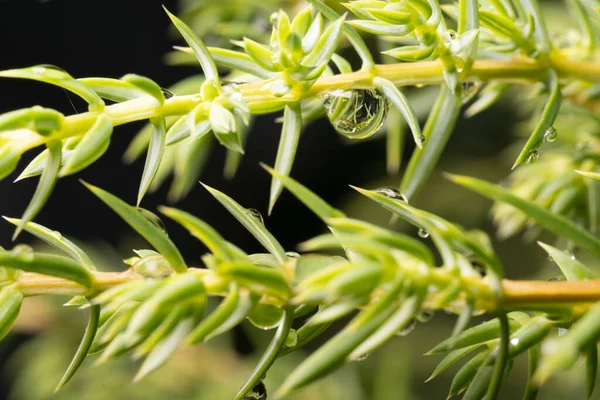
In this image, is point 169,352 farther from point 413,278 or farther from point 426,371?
point 426,371

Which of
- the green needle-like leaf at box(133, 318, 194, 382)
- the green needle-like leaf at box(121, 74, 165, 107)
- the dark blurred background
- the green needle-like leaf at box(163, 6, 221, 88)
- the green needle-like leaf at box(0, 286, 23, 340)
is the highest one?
the green needle-like leaf at box(163, 6, 221, 88)

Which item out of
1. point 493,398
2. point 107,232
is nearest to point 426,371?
point 107,232

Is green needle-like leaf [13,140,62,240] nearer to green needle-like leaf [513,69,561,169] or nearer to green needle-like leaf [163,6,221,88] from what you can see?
green needle-like leaf [163,6,221,88]

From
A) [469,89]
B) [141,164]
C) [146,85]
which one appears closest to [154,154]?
[146,85]

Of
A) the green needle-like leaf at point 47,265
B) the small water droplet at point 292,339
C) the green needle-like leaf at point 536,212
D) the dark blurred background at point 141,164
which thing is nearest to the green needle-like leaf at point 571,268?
the green needle-like leaf at point 536,212

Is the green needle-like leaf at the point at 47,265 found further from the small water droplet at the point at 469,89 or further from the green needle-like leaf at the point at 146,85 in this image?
the small water droplet at the point at 469,89

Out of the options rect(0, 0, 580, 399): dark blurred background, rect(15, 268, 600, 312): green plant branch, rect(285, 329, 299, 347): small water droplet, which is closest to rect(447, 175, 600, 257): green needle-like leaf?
rect(15, 268, 600, 312): green plant branch

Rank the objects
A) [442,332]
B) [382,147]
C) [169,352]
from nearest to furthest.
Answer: [169,352], [442,332], [382,147]

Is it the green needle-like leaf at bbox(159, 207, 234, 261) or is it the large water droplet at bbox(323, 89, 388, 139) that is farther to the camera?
the large water droplet at bbox(323, 89, 388, 139)
